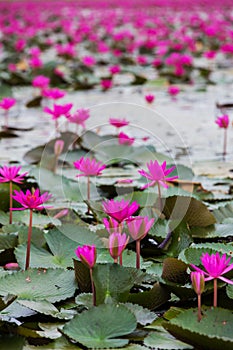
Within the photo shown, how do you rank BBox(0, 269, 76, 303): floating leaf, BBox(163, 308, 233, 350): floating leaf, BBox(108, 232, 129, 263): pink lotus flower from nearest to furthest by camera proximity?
BBox(163, 308, 233, 350): floating leaf
BBox(108, 232, 129, 263): pink lotus flower
BBox(0, 269, 76, 303): floating leaf

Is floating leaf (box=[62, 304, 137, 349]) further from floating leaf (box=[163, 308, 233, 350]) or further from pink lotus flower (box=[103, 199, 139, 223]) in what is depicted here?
pink lotus flower (box=[103, 199, 139, 223])

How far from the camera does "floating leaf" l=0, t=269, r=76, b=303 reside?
56.7 inches

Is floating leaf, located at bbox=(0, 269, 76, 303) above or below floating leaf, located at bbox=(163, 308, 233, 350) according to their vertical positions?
above

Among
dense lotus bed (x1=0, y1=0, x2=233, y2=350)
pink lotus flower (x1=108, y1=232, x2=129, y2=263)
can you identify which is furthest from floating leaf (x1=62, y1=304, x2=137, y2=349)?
pink lotus flower (x1=108, y1=232, x2=129, y2=263)

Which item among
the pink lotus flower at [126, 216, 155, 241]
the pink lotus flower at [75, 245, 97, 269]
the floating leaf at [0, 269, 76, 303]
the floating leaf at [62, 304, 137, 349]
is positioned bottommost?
the floating leaf at [62, 304, 137, 349]

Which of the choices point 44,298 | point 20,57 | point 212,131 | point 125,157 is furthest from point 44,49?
point 44,298

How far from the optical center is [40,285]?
4.82 feet

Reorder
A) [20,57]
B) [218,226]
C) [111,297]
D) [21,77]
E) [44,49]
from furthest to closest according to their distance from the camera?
[44,49], [20,57], [21,77], [218,226], [111,297]

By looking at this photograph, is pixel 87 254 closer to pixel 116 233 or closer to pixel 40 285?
pixel 116 233

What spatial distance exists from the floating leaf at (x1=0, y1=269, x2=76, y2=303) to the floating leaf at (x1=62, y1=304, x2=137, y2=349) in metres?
0.18

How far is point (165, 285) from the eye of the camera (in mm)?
1433

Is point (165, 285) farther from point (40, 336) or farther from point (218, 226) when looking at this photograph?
point (218, 226)

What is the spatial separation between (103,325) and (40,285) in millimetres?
259

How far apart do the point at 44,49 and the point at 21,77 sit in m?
2.62
